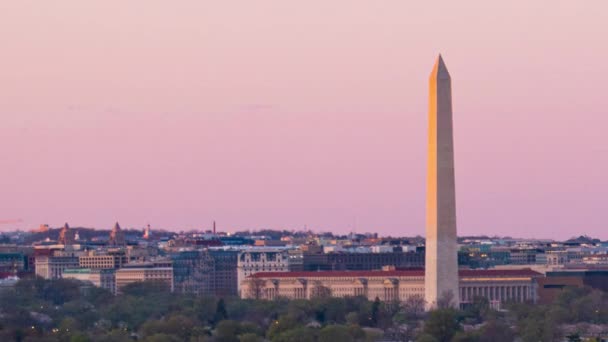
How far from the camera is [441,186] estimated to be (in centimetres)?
13325

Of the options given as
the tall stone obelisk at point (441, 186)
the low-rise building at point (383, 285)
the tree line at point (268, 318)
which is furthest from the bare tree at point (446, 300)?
the low-rise building at point (383, 285)

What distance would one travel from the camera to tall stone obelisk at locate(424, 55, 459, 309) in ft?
432

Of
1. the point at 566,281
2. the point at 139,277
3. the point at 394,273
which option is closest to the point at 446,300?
the point at 566,281

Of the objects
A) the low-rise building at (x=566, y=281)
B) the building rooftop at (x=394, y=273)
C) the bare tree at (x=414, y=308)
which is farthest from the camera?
the building rooftop at (x=394, y=273)

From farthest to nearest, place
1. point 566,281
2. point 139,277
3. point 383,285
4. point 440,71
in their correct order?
1. point 139,277
2. point 383,285
3. point 566,281
4. point 440,71

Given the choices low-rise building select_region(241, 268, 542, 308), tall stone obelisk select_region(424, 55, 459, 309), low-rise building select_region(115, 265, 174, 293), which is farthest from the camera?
low-rise building select_region(115, 265, 174, 293)

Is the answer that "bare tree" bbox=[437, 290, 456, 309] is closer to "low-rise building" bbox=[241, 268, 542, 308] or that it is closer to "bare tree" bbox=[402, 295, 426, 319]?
"bare tree" bbox=[402, 295, 426, 319]

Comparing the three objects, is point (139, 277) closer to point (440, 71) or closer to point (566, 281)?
point (566, 281)

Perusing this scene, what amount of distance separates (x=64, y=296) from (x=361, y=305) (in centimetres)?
3168

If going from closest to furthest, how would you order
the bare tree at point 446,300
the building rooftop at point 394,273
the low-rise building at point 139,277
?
the bare tree at point 446,300, the building rooftop at point 394,273, the low-rise building at point 139,277

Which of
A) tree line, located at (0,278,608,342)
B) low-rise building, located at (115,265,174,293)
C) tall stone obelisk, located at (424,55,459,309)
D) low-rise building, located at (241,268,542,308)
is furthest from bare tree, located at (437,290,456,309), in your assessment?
low-rise building, located at (115,265,174,293)

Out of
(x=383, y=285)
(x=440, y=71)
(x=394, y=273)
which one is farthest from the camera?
(x=394, y=273)

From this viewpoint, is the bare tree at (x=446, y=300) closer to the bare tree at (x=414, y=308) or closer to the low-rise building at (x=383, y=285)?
the bare tree at (x=414, y=308)

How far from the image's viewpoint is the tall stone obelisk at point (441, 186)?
5187 inches
